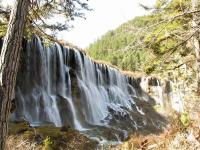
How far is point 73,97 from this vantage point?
29906 millimetres

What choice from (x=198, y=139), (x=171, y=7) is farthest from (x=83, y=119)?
(x=198, y=139)

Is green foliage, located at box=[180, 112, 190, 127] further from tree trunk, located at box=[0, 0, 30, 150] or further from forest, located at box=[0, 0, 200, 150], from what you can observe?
tree trunk, located at box=[0, 0, 30, 150]

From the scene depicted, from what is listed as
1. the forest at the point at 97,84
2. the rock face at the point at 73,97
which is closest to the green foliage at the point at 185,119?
the forest at the point at 97,84

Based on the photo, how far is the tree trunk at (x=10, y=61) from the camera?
531 centimetres

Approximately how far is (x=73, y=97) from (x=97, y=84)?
7116 mm

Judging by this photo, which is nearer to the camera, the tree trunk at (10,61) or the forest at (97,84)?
the tree trunk at (10,61)

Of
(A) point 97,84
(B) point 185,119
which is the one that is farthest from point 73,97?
(B) point 185,119

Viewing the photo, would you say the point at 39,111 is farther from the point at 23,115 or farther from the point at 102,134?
the point at 102,134

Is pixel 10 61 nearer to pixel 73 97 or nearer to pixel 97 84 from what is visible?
pixel 73 97

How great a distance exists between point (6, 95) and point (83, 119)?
23.2 metres

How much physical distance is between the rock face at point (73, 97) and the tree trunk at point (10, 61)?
58.4 ft

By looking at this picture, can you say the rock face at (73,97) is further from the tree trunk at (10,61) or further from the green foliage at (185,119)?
the tree trunk at (10,61)

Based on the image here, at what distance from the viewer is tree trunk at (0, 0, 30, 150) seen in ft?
17.4

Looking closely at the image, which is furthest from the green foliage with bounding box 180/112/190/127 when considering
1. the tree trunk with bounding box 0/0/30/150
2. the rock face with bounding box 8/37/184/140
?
the rock face with bounding box 8/37/184/140
